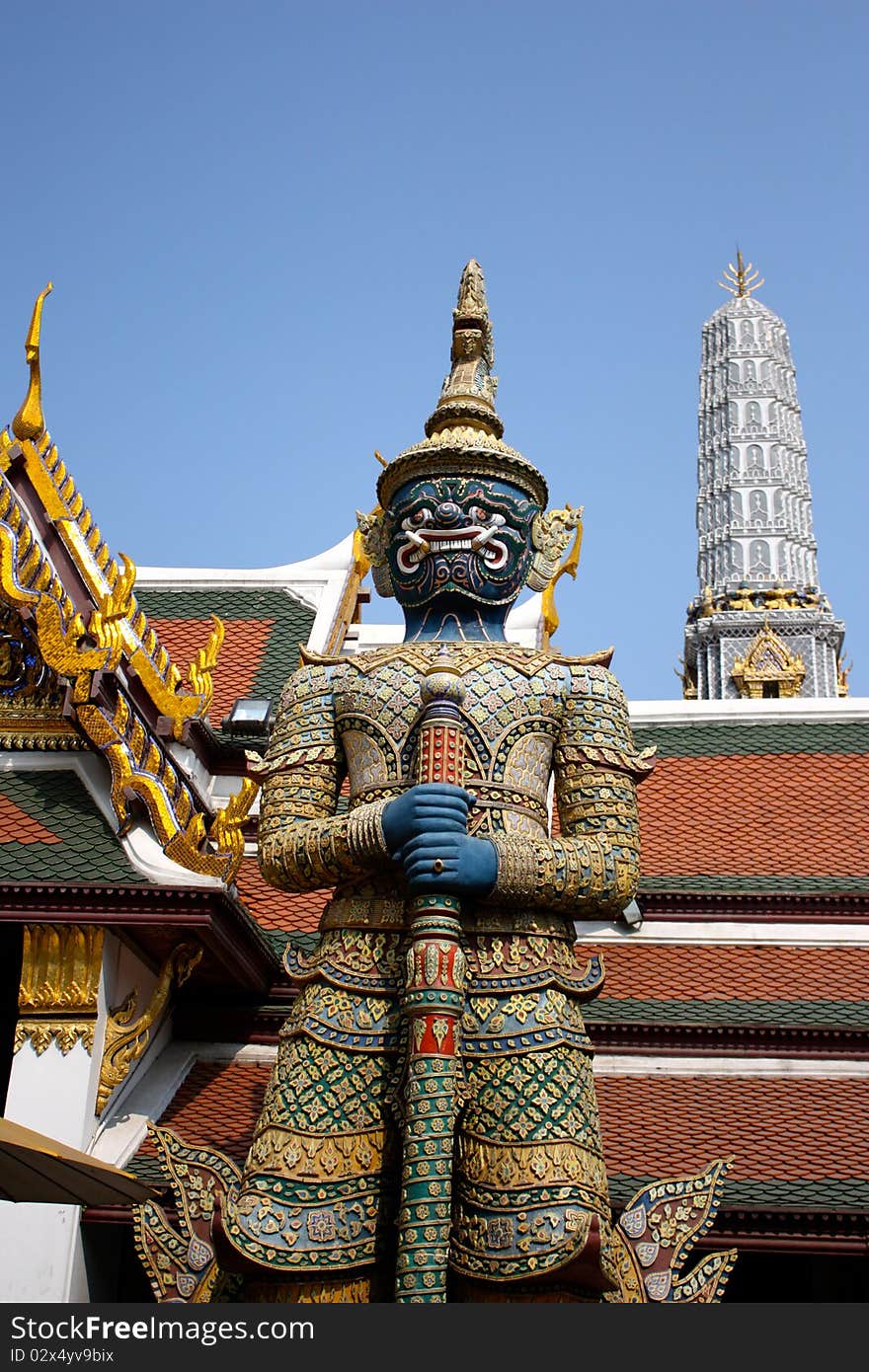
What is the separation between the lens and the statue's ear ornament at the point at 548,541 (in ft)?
21.6

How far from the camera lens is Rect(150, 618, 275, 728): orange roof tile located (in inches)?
405

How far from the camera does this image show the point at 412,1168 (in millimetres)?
4996

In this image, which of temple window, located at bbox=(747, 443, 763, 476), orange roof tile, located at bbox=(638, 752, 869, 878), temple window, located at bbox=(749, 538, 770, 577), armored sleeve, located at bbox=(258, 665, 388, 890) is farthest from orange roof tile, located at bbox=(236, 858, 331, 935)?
temple window, located at bbox=(747, 443, 763, 476)

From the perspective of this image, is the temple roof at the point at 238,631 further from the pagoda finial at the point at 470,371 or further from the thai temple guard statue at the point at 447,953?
the thai temple guard statue at the point at 447,953

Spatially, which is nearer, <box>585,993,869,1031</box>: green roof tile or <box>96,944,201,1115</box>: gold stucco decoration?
<box>96,944,201,1115</box>: gold stucco decoration

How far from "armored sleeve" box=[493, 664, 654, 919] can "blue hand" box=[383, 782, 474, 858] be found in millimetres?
190

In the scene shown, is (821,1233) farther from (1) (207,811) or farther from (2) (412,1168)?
(1) (207,811)

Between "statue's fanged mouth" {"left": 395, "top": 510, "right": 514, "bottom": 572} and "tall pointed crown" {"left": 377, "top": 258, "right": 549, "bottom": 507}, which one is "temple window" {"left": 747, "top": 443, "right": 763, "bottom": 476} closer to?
"tall pointed crown" {"left": 377, "top": 258, "right": 549, "bottom": 507}

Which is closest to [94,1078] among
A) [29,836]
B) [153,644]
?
[29,836]

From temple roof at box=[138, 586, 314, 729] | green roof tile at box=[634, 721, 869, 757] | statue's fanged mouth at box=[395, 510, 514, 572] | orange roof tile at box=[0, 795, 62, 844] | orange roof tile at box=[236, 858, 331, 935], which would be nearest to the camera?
statue's fanged mouth at box=[395, 510, 514, 572]

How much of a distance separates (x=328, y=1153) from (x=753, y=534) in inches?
1836

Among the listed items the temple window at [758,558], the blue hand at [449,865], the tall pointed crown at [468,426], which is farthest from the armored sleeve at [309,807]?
the temple window at [758,558]

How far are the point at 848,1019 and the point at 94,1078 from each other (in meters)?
3.88

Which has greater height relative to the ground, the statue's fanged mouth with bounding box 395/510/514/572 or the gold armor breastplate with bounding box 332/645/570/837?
the statue's fanged mouth with bounding box 395/510/514/572
